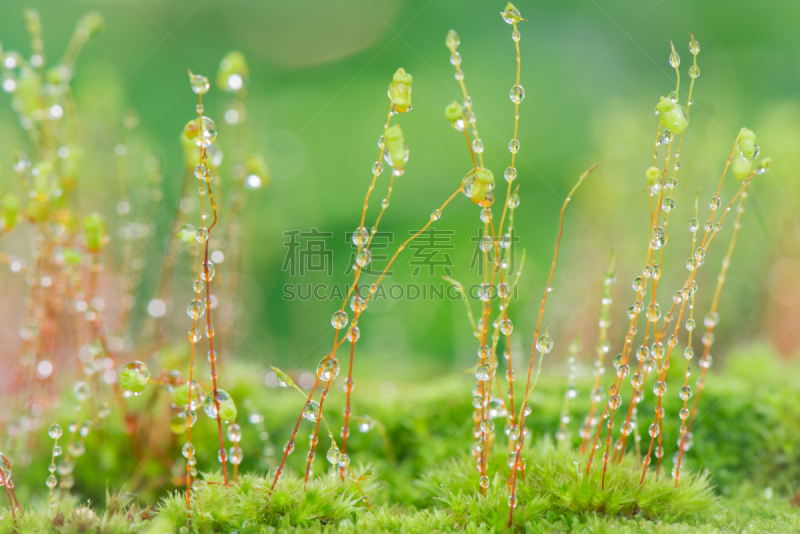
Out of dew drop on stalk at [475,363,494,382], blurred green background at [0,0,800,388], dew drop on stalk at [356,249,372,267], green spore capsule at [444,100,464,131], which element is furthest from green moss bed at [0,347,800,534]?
blurred green background at [0,0,800,388]

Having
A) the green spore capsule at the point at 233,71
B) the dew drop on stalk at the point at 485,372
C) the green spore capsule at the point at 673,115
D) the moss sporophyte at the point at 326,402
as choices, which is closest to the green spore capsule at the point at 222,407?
the moss sporophyte at the point at 326,402

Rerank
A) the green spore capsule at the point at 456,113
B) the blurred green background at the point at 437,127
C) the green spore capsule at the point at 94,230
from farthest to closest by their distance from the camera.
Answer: the blurred green background at the point at 437,127
the green spore capsule at the point at 94,230
the green spore capsule at the point at 456,113

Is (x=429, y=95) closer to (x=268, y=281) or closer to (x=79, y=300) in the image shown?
(x=268, y=281)

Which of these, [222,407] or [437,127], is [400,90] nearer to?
[222,407]

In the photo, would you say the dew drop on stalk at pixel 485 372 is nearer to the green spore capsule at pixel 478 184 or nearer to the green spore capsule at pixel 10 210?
the green spore capsule at pixel 478 184

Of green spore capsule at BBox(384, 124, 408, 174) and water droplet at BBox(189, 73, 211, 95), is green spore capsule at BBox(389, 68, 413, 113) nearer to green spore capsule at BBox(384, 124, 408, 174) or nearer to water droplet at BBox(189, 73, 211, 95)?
green spore capsule at BBox(384, 124, 408, 174)

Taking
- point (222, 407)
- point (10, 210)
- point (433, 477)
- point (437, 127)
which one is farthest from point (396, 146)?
point (437, 127)
